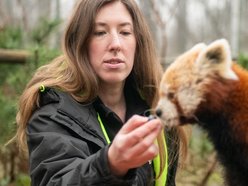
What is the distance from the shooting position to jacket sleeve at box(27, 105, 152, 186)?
114 cm

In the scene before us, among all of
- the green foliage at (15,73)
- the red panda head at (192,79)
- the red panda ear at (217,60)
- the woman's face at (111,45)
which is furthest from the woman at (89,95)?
the green foliage at (15,73)

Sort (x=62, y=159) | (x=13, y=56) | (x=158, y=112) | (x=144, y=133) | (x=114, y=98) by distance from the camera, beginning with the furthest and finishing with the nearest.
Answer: (x=13, y=56) → (x=114, y=98) → (x=62, y=159) → (x=158, y=112) → (x=144, y=133)

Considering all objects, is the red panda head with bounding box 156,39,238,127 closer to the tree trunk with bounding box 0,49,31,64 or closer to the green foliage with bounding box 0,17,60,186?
the green foliage with bounding box 0,17,60,186

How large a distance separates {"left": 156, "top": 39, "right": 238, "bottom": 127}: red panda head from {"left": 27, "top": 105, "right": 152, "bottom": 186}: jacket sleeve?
186 millimetres

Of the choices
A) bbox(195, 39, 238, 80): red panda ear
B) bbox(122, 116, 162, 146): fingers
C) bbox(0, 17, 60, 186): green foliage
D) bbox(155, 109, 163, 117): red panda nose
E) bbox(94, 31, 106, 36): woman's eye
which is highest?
bbox(94, 31, 106, 36): woman's eye

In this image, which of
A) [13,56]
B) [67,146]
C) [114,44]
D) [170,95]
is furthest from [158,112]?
[13,56]

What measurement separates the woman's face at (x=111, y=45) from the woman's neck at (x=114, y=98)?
0.11 metres

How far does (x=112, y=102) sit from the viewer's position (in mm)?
1761

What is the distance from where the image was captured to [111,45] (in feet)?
5.05

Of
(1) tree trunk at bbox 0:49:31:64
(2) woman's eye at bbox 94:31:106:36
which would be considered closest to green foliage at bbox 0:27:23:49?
(1) tree trunk at bbox 0:49:31:64

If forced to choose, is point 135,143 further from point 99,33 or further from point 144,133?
point 99,33

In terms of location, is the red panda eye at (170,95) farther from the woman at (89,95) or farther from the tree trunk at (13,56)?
the tree trunk at (13,56)

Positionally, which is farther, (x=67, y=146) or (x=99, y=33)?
(x=99, y=33)

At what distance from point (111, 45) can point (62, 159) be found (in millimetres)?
428
